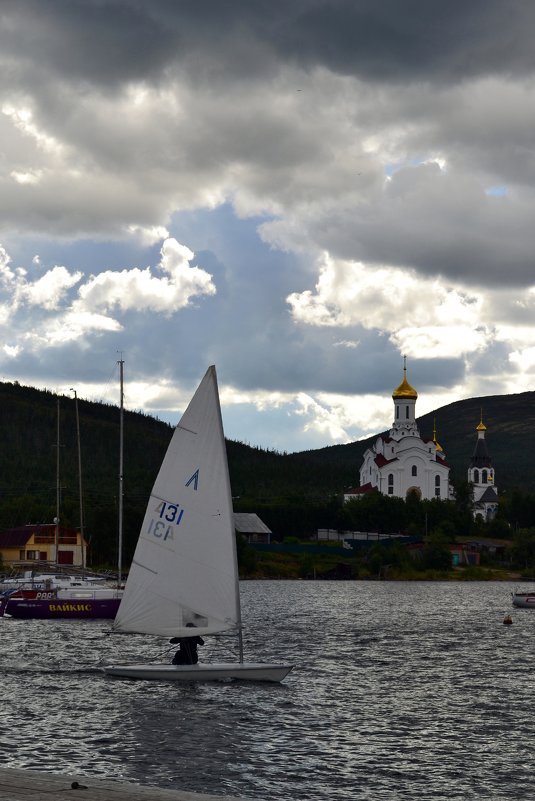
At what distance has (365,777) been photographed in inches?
1404

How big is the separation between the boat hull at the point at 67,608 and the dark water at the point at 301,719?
374 inches

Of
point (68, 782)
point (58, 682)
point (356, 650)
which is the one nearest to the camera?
point (68, 782)

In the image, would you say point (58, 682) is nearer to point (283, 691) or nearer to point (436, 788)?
point (283, 691)

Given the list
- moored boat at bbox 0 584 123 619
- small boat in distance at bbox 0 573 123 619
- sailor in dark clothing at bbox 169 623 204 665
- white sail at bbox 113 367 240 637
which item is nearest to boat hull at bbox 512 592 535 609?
small boat in distance at bbox 0 573 123 619

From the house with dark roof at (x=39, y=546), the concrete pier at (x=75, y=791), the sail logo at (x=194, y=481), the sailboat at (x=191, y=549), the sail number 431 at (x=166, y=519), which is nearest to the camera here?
the concrete pier at (x=75, y=791)

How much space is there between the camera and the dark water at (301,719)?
116ft

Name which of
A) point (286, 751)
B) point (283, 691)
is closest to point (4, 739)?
point (286, 751)

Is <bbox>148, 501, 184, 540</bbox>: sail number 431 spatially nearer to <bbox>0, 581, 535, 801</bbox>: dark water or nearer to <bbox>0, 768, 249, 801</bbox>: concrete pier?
<bbox>0, 581, 535, 801</bbox>: dark water

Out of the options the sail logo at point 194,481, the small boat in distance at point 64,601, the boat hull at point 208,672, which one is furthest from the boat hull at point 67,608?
the sail logo at point 194,481

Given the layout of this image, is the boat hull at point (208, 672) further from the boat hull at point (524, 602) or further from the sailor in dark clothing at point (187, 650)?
the boat hull at point (524, 602)

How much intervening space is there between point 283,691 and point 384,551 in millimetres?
143918

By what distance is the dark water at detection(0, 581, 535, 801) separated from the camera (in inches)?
1393

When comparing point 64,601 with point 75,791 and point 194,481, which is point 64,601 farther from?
point 75,791

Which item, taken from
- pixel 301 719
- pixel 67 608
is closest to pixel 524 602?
pixel 67 608
